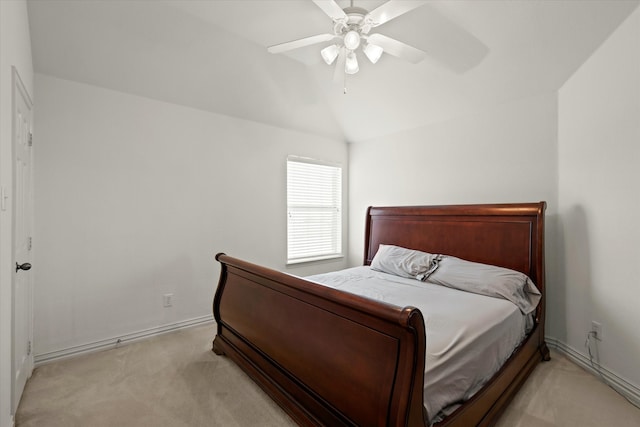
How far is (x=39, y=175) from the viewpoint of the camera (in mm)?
2463

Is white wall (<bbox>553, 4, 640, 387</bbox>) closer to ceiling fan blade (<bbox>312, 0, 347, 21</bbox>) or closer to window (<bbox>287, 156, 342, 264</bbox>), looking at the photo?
ceiling fan blade (<bbox>312, 0, 347, 21</bbox>)

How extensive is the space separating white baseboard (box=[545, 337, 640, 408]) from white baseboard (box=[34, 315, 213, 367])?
341cm

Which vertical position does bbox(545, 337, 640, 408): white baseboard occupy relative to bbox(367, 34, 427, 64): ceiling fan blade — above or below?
below

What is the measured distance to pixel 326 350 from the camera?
5.17ft

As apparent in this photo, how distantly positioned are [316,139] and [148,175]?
7.30 feet

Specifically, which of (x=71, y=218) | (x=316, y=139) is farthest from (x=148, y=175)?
(x=316, y=139)

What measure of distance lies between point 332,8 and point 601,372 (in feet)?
10.3

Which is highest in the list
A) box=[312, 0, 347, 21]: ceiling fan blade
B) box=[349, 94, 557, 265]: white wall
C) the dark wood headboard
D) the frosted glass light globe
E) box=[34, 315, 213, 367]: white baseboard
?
box=[312, 0, 347, 21]: ceiling fan blade

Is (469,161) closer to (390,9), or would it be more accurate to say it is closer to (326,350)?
(390,9)

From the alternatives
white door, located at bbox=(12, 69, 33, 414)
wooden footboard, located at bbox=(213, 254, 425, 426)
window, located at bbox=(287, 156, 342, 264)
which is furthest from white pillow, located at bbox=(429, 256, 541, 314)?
white door, located at bbox=(12, 69, 33, 414)

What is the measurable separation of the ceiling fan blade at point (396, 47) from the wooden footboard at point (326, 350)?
1.67m

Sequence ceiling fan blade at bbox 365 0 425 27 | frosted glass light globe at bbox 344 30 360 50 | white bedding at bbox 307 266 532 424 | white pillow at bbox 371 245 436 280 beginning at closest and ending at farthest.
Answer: white bedding at bbox 307 266 532 424, ceiling fan blade at bbox 365 0 425 27, frosted glass light globe at bbox 344 30 360 50, white pillow at bbox 371 245 436 280

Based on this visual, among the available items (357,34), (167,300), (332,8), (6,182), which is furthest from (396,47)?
A: (167,300)

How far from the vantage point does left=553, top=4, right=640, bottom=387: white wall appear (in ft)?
6.52
